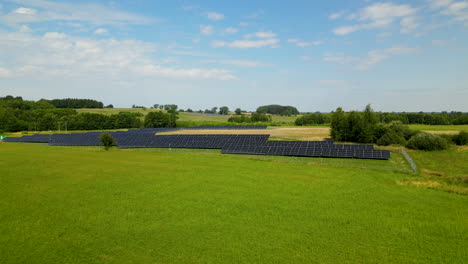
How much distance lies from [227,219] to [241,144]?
114ft

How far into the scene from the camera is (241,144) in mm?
52688

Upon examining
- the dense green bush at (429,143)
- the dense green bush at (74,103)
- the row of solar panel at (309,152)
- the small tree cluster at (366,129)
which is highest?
the dense green bush at (74,103)

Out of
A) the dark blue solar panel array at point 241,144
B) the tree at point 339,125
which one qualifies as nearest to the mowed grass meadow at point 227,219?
the dark blue solar panel array at point 241,144

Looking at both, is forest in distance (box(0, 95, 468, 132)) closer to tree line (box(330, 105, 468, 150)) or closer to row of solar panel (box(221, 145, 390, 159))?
tree line (box(330, 105, 468, 150))

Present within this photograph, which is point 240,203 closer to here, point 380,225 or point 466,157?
point 380,225

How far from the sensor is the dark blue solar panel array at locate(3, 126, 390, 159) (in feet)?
143

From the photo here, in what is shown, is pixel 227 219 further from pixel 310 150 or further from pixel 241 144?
pixel 241 144

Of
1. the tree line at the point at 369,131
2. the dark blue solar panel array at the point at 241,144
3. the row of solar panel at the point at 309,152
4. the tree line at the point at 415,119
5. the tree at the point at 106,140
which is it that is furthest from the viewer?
the tree line at the point at 415,119

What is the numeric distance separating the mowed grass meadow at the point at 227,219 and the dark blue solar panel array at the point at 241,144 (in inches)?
452

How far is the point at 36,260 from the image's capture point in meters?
12.9

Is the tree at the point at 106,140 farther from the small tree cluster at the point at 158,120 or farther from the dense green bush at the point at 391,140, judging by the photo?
the small tree cluster at the point at 158,120

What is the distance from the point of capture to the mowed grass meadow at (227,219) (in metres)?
13.8

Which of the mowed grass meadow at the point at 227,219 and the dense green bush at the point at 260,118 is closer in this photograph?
the mowed grass meadow at the point at 227,219

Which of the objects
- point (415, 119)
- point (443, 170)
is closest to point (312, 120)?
point (415, 119)
